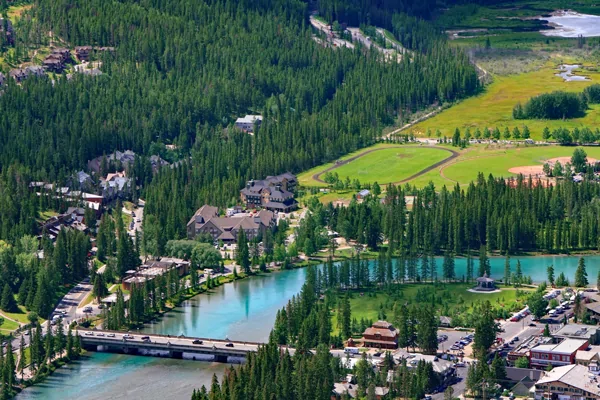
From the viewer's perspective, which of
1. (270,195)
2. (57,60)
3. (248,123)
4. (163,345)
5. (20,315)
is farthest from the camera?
(57,60)

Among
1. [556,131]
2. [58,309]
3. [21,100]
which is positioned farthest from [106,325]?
[556,131]

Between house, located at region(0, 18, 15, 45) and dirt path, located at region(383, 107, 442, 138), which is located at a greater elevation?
house, located at region(0, 18, 15, 45)

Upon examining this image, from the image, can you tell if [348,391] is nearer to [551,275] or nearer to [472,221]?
[551,275]

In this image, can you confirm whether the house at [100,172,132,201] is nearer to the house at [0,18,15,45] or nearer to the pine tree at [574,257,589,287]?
the house at [0,18,15,45]

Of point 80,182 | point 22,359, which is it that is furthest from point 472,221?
point 22,359

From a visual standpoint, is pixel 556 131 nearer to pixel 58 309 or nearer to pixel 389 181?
pixel 389 181

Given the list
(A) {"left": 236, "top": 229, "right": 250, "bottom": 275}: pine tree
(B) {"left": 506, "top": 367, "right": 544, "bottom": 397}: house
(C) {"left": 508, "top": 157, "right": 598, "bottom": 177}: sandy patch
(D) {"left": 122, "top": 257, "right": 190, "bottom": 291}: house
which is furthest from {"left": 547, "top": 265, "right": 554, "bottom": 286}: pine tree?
(C) {"left": 508, "top": 157, "right": 598, "bottom": 177}: sandy patch

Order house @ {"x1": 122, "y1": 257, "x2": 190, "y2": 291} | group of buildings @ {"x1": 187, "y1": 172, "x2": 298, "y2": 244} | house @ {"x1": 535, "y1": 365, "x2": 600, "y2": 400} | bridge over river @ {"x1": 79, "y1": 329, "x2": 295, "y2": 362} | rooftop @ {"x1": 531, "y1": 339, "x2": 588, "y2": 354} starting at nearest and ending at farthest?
house @ {"x1": 535, "y1": 365, "x2": 600, "y2": 400}
rooftop @ {"x1": 531, "y1": 339, "x2": 588, "y2": 354}
bridge over river @ {"x1": 79, "y1": 329, "x2": 295, "y2": 362}
house @ {"x1": 122, "y1": 257, "x2": 190, "y2": 291}
group of buildings @ {"x1": 187, "y1": 172, "x2": 298, "y2": 244}
